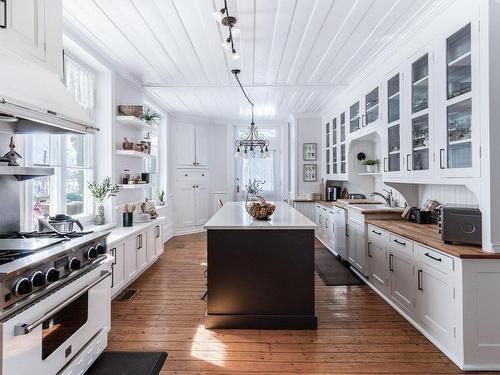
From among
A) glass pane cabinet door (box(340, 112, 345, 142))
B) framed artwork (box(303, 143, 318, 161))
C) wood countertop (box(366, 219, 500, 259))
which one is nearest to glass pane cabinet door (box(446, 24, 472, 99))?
wood countertop (box(366, 219, 500, 259))

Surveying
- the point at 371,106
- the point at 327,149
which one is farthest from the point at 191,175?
the point at 371,106

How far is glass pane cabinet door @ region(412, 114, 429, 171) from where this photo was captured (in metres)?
2.83

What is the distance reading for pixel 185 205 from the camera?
23.4ft

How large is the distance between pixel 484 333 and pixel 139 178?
4.34 meters

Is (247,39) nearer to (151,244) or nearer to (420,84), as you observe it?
(420,84)

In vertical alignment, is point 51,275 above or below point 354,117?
below

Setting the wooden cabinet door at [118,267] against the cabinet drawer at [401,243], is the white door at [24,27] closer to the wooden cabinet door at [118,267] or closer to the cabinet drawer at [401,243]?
the wooden cabinet door at [118,267]

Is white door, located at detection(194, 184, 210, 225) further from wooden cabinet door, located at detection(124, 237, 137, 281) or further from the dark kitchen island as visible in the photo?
the dark kitchen island

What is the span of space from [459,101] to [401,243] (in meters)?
1.31

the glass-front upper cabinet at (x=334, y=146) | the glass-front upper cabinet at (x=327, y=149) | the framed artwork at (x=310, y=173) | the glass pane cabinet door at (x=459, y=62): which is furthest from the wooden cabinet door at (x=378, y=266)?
the framed artwork at (x=310, y=173)

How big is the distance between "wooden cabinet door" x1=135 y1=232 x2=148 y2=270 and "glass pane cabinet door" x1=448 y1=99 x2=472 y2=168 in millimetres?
3557

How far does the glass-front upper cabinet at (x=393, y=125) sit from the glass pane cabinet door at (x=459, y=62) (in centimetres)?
86

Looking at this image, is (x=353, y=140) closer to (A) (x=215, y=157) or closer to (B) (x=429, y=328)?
(B) (x=429, y=328)

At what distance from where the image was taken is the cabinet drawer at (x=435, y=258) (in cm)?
216
